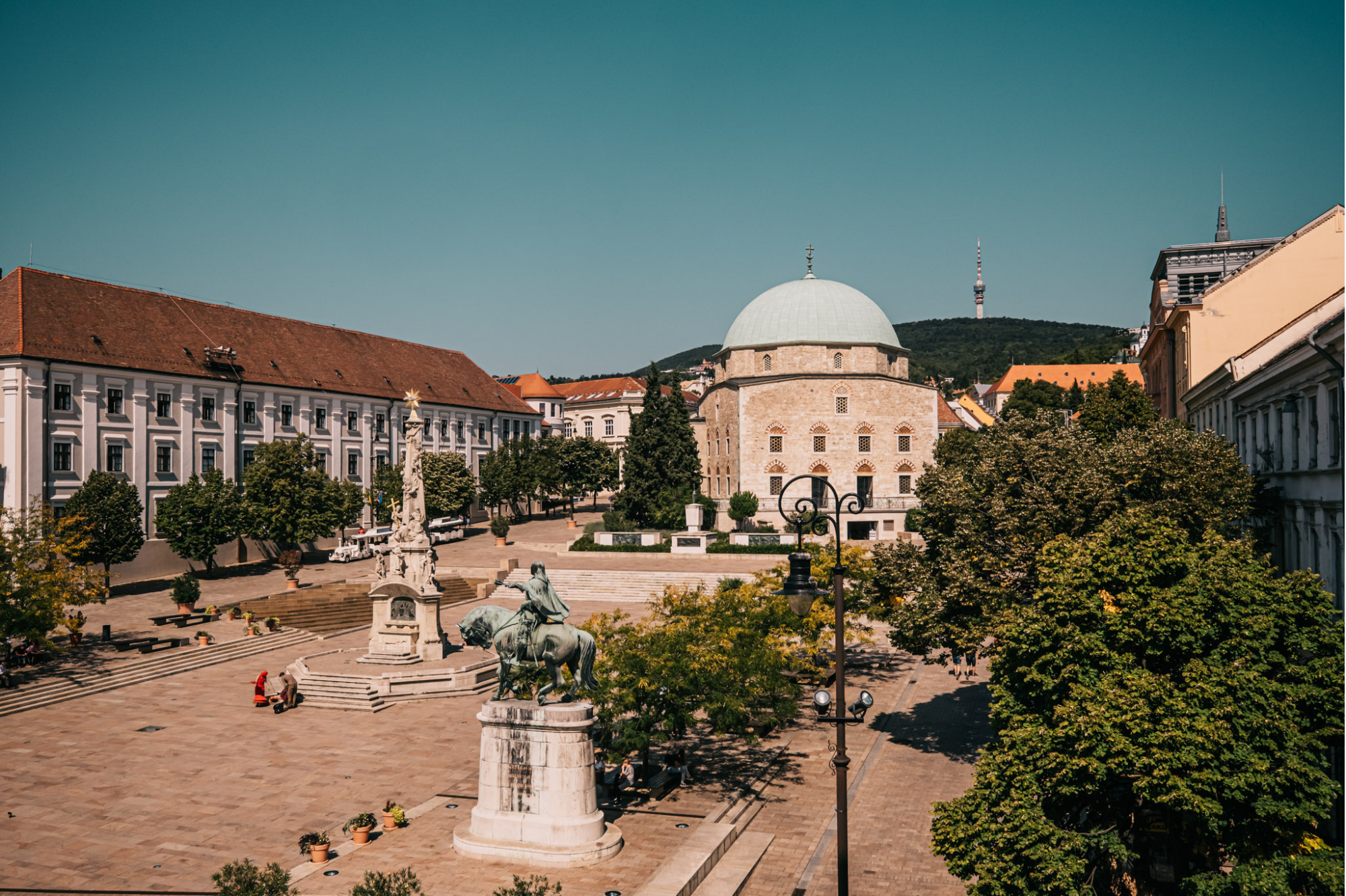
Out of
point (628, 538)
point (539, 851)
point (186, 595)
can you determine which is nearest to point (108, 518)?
point (186, 595)

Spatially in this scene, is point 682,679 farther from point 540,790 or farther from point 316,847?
point 316,847

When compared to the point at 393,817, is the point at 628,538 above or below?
above

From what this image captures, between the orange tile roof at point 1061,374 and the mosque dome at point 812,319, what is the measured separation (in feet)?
232

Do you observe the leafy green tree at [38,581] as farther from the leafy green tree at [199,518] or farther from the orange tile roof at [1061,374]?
the orange tile roof at [1061,374]

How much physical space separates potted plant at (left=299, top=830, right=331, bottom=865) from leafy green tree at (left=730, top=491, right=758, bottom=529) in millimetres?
52025

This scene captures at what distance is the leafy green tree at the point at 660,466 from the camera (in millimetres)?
68062

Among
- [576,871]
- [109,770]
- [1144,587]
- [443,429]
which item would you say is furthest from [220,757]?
[443,429]

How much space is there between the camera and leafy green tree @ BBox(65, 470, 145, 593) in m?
46.6

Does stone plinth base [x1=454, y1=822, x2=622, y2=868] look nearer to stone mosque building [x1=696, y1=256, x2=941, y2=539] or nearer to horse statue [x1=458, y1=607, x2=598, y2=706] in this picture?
horse statue [x1=458, y1=607, x2=598, y2=706]

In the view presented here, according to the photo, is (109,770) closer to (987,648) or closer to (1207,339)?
(987,648)

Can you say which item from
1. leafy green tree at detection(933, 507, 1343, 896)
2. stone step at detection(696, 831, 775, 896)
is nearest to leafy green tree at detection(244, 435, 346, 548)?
stone step at detection(696, 831, 775, 896)

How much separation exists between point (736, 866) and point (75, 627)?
28953 mm

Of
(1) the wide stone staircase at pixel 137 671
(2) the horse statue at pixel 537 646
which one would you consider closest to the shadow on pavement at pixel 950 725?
(2) the horse statue at pixel 537 646

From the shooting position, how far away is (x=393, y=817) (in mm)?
19219
